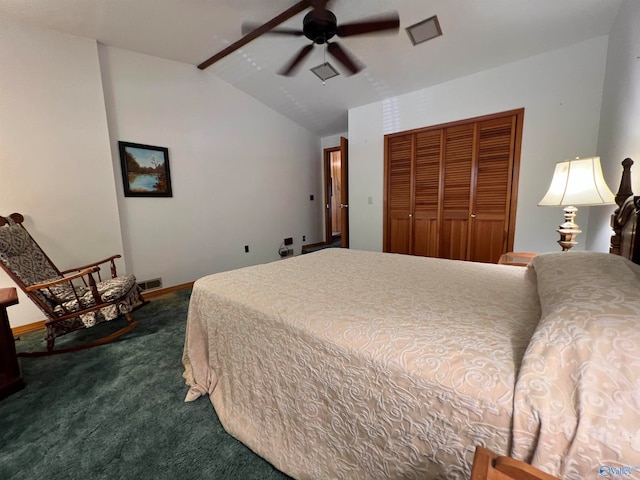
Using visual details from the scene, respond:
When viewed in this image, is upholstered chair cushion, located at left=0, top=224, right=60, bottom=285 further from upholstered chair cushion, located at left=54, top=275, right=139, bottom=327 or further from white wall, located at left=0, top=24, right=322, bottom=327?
white wall, located at left=0, top=24, right=322, bottom=327

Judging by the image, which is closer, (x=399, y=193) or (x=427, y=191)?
(x=427, y=191)

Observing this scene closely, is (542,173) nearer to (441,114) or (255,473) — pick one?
(441,114)

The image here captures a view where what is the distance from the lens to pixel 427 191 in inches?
143

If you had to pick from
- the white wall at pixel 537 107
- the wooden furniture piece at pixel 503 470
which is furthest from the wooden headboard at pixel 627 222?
the white wall at pixel 537 107

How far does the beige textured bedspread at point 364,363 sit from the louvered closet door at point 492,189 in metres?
1.85

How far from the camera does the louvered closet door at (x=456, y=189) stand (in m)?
3.29

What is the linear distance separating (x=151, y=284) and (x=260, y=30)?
312 centimetres

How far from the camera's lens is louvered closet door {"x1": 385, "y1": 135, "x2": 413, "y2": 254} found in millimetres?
3763

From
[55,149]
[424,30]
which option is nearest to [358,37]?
[424,30]

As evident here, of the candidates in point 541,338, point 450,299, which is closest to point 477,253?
point 450,299

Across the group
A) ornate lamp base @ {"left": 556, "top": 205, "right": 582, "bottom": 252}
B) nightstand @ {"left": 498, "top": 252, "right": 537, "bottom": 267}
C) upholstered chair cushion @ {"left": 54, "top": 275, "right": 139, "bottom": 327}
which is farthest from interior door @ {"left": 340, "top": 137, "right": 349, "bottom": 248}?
upholstered chair cushion @ {"left": 54, "top": 275, "right": 139, "bottom": 327}

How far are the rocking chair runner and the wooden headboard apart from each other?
334 centimetres

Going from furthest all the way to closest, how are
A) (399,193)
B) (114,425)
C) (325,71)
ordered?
(399,193) < (325,71) < (114,425)

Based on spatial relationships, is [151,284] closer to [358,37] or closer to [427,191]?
[358,37]
